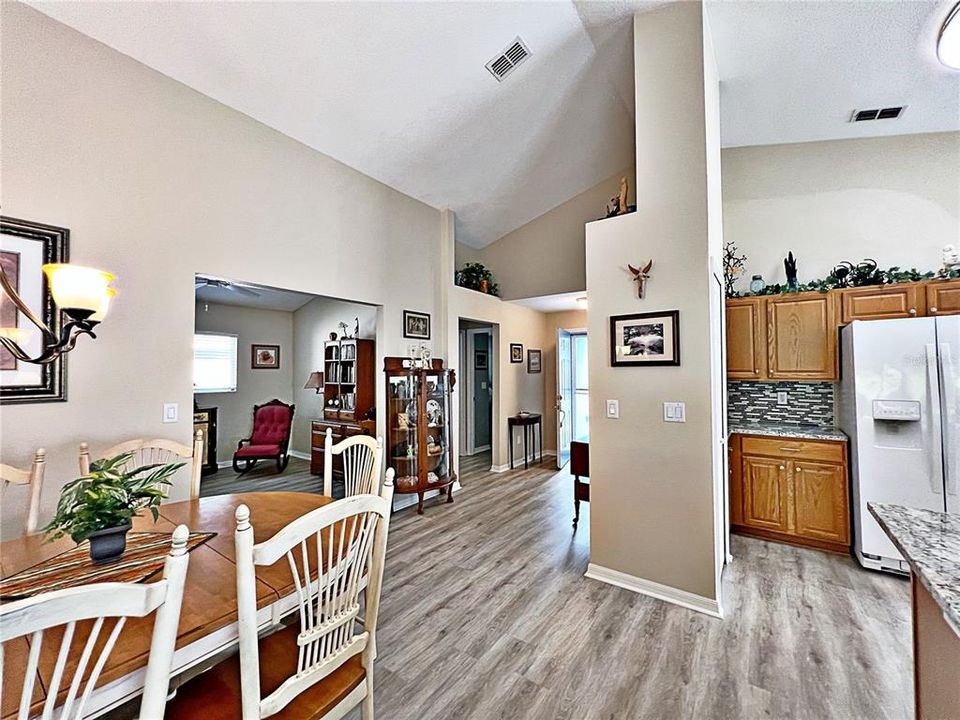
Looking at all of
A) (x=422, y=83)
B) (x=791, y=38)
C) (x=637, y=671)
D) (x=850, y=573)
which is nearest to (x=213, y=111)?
(x=422, y=83)

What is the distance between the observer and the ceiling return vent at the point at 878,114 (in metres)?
3.29

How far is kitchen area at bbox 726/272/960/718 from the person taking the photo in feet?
8.93

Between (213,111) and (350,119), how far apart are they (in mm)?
954

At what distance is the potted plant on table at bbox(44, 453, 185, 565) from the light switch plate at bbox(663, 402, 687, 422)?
2.61 metres

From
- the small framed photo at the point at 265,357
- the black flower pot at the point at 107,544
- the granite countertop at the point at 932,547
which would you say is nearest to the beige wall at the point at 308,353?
the small framed photo at the point at 265,357

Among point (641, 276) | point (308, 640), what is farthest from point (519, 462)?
point (308, 640)

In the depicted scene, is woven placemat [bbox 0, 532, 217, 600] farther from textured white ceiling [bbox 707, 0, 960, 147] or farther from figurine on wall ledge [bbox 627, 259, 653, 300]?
textured white ceiling [bbox 707, 0, 960, 147]

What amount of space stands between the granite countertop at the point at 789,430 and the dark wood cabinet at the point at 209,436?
6.17 m

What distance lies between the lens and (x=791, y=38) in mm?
2723

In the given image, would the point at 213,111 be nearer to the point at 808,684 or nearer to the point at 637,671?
the point at 637,671

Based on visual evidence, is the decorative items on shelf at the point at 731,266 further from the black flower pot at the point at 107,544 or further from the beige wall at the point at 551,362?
the black flower pot at the point at 107,544

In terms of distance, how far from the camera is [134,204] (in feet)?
8.19

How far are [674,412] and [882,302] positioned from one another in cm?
219

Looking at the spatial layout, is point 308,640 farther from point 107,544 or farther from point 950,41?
point 950,41
